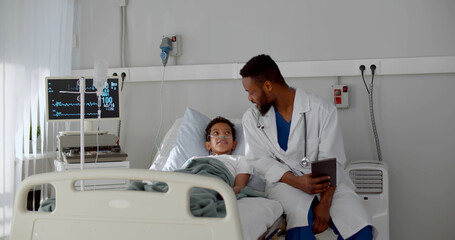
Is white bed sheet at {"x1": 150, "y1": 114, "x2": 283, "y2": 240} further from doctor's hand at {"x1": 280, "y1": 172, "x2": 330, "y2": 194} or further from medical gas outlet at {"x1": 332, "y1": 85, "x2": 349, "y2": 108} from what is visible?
medical gas outlet at {"x1": 332, "y1": 85, "x2": 349, "y2": 108}

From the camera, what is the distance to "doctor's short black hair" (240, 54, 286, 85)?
9.32ft

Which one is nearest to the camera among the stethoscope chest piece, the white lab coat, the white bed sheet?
the white bed sheet

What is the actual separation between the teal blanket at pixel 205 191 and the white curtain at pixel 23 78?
4.09 ft

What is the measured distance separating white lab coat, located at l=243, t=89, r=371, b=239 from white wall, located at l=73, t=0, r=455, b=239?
0.94 m

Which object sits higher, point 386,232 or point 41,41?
point 41,41

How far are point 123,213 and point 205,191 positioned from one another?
545 millimetres

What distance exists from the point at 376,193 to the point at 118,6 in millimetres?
2389

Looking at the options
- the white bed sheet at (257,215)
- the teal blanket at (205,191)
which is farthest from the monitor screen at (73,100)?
→ the white bed sheet at (257,215)

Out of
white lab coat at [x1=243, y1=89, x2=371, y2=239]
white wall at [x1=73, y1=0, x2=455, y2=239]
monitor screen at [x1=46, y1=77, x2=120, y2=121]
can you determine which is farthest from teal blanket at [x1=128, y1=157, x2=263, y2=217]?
white wall at [x1=73, y1=0, x2=455, y2=239]

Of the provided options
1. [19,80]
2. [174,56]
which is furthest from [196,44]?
[19,80]

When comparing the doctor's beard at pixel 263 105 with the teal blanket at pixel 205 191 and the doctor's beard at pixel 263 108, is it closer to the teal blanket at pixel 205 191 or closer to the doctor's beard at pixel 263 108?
the doctor's beard at pixel 263 108

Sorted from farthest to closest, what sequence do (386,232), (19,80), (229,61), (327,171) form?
(229,61)
(19,80)
(386,232)
(327,171)

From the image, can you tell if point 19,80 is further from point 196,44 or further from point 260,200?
point 260,200

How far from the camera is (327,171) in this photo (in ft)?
8.64
